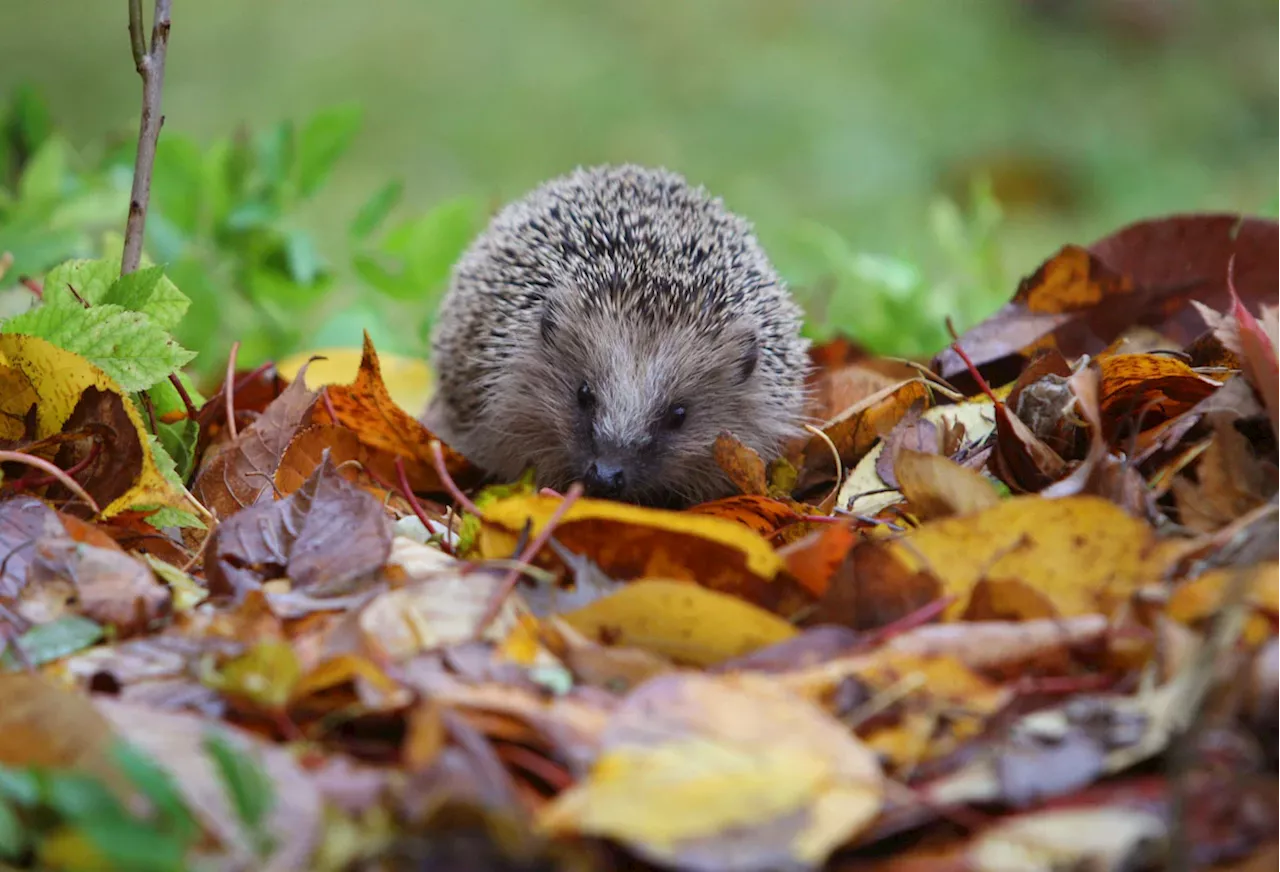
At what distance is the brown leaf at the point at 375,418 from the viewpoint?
6.35ft

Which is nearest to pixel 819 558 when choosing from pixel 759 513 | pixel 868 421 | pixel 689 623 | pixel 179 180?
pixel 689 623

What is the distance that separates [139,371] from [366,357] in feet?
1.25

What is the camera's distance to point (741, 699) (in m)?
1.12

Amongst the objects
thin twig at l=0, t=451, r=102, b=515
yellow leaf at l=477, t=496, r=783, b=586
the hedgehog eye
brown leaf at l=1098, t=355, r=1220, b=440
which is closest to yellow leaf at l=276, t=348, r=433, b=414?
the hedgehog eye

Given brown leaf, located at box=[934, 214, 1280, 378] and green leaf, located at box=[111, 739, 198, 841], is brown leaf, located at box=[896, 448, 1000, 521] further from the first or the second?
green leaf, located at box=[111, 739, 198, 841]

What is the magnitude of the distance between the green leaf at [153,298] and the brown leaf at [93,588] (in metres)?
0.38

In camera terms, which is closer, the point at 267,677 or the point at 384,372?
the point at 267,677

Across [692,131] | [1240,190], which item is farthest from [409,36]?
[1240,190]

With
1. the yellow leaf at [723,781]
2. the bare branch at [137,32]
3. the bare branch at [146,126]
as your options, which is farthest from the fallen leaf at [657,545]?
the bare branch at [137,32]

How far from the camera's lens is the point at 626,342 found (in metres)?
2.36

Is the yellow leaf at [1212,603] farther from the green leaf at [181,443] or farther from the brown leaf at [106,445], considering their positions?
the green leaf at [181,443]

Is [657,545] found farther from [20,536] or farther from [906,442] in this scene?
[20,536]

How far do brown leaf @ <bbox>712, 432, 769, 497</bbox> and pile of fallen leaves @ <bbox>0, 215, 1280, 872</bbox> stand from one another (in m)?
0.12

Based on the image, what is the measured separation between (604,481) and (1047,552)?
0.93 meters
